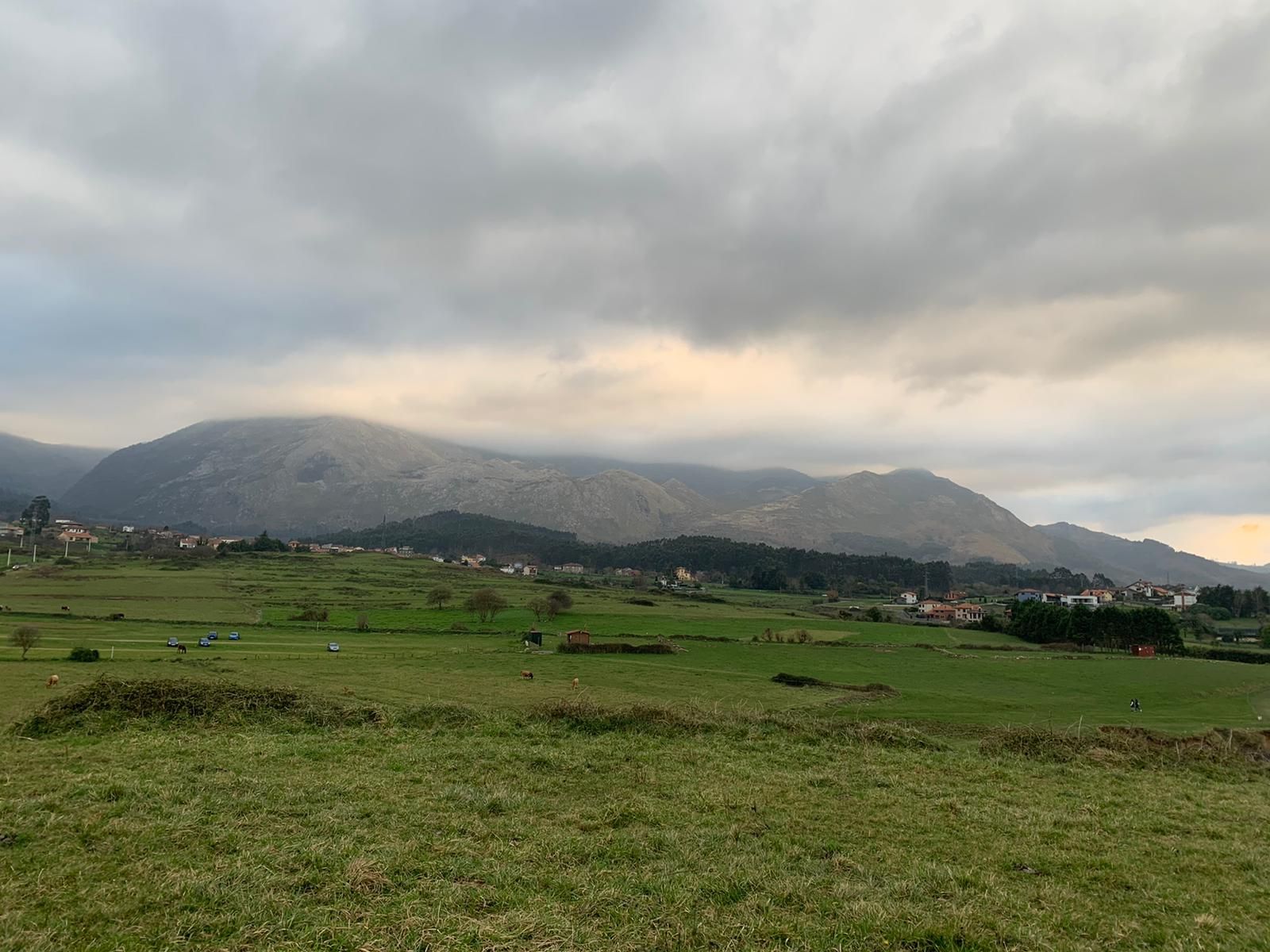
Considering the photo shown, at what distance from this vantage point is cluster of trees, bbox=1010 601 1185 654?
95125mm

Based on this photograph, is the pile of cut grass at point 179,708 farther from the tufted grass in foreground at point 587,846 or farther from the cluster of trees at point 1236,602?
A: the cluster of trees at point 1236,602

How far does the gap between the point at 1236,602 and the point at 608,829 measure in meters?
A: 203

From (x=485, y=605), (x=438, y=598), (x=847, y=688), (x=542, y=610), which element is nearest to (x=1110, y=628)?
(x=847, y=688)

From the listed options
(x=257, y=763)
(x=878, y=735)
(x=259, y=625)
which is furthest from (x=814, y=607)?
(x=257, y=763)

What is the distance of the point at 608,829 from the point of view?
13672 millimetres

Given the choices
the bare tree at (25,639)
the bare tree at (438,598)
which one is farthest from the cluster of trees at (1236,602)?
the bare tree at (25,639)

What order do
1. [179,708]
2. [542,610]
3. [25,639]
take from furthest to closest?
[542,610] → [25,639] → [179,708]

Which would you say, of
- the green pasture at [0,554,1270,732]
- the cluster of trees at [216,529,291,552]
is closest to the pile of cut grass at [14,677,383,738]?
the green pasture at [0,554,1270,732]

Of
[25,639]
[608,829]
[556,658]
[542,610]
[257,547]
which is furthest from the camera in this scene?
[257,547]

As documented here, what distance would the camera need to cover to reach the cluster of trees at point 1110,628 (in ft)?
312

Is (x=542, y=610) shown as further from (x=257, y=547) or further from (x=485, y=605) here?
(x=257, y=547)

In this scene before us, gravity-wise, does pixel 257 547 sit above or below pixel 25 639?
below

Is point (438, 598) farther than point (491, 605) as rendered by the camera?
Yes

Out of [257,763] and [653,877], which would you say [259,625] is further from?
[653,877]
